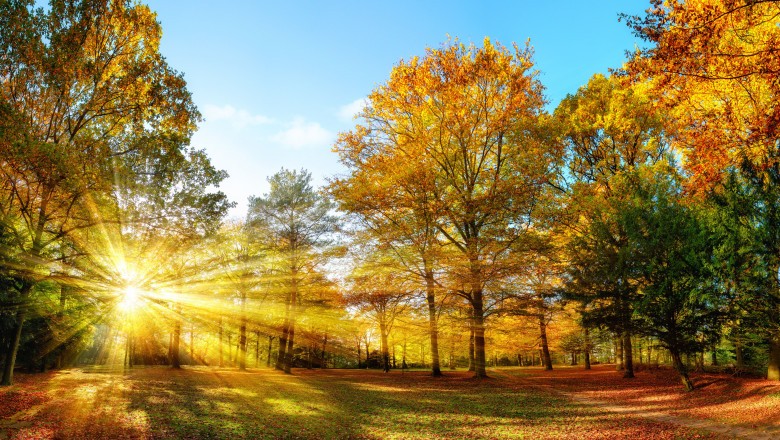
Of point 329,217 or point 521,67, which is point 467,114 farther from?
point 329,217

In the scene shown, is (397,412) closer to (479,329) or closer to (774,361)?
(479,329)

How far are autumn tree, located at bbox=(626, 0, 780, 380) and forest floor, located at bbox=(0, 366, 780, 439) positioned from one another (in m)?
3.43

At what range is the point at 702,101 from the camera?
12.7 metres

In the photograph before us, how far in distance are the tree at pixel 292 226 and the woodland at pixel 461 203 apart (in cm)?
344

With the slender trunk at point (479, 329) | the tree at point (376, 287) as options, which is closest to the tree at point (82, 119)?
the tree at point (376, 287)

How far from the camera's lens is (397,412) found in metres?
11.5

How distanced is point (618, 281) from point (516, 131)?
26.0 feet

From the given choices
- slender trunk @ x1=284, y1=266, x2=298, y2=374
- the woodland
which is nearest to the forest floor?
the woodland

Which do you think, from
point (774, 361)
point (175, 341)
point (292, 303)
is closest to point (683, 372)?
point (774, 361)

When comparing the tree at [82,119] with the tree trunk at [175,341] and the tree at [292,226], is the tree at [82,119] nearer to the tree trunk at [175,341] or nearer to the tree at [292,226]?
the tree at [292,226]

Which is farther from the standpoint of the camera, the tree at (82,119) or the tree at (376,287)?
the tree at (376,287)

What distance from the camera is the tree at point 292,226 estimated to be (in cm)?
2692

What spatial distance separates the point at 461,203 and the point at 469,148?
343 cm

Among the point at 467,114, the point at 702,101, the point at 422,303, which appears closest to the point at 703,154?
the point at 702,101
